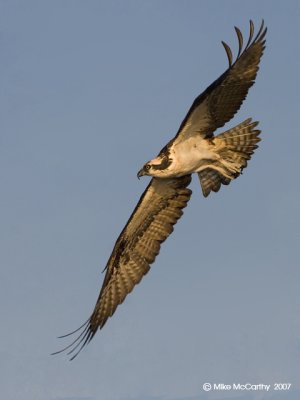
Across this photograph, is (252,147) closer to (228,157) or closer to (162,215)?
(228,157)

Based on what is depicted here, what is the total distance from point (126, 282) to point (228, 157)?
3.28 metres

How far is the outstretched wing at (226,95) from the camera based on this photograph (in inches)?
787

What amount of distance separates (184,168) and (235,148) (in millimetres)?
1012

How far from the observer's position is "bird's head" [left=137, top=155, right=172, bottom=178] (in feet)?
68.2

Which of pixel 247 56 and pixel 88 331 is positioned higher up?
pixel 247 56

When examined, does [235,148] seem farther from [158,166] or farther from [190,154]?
[158,166]

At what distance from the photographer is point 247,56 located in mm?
19984

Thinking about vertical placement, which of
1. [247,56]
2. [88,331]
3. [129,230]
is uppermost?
[247,56]

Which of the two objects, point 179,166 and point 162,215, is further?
point 162,215

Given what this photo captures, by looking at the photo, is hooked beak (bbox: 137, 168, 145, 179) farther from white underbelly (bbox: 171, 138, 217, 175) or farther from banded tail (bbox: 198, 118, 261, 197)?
banded tail (bbox: 198, 118, 261, 197)

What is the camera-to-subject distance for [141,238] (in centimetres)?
2244

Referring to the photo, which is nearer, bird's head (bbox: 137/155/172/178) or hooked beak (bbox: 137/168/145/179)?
bird's head (bbox: 137/155/172/178)

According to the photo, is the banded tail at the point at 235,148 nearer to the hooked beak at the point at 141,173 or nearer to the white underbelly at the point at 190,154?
the white underbelly at the point at 190,154

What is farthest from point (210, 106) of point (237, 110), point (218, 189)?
point (218, 189)
